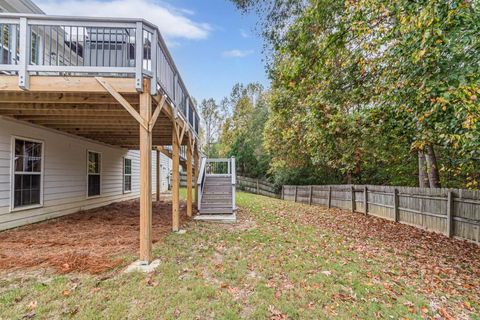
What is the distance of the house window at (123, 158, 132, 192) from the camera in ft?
40.0

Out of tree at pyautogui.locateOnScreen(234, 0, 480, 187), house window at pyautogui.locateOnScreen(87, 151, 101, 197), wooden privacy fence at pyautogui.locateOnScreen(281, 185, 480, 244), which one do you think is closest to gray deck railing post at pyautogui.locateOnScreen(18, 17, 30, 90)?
tree at pyautogui.locateOnScreen(234, 0, 480, 187)

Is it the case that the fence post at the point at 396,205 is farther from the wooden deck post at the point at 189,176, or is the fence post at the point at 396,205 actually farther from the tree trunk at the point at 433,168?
the wooden deck post at the point at 189,176

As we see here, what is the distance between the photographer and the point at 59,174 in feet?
25.7

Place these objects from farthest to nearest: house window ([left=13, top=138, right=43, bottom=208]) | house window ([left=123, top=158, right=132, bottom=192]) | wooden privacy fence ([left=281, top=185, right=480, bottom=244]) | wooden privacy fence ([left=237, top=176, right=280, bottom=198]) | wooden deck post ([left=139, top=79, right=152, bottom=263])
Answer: wooden privacy fence ([left=237, top=176, right=280, bottom=198]) → house window ([left=123, top=158, right=132, bottom=192]) → house window ([left=13, top=138, right=43, bottom=208]) → wooden privacy fence ([left=281, top=185, right=480, bottom=244]) → wooden deck post ([left=139, top=79, right=152, bottom=263])

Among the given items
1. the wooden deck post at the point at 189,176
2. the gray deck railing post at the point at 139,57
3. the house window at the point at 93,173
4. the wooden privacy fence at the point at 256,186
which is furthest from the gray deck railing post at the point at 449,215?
the wooden privacy fence at the point at 256,186

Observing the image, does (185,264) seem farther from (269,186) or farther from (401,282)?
(269,186)

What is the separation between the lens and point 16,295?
10.0 ft

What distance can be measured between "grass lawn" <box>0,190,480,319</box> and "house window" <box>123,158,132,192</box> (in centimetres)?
777

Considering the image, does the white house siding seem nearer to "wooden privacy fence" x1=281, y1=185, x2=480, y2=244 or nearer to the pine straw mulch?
the pine straw mulch

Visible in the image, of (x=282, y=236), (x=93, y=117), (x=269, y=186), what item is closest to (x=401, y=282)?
(x=282, y=236)

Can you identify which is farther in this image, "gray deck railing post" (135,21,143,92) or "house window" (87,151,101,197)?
"house window" (87,151,101,197)

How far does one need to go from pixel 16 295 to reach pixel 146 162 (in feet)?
7.11

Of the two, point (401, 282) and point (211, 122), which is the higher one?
point (211, 122)

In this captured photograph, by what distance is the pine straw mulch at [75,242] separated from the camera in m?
3.99
